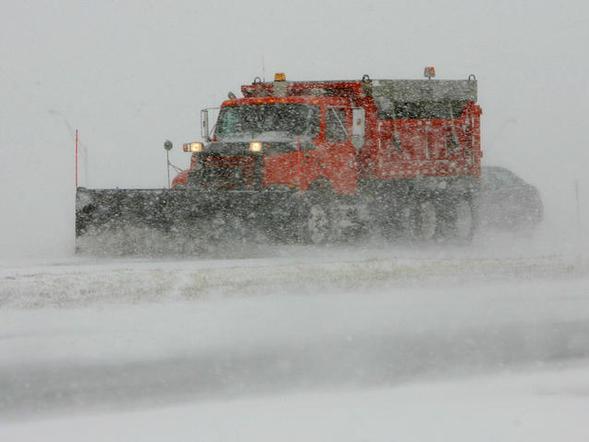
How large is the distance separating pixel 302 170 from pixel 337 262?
2.11 meters

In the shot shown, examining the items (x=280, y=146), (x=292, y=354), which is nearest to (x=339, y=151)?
(x=280, y=146)

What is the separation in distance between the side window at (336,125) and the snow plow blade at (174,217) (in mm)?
1466

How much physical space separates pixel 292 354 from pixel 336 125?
749 cm

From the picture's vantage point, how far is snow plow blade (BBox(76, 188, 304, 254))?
41.2 feet

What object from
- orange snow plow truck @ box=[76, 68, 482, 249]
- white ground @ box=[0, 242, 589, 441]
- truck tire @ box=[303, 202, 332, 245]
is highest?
orange snow plow truck @ box=[76, 68, 482, 249]

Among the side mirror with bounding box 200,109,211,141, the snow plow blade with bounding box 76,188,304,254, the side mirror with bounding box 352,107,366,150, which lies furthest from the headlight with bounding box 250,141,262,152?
the side mirror with bounding box 352,107,366,150

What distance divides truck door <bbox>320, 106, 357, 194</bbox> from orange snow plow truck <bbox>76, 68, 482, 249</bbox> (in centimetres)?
2

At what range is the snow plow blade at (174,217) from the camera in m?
12.6

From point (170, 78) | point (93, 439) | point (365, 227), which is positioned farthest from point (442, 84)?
point (170, 78)

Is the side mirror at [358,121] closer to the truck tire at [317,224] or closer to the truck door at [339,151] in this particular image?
the truck door at [339,151]

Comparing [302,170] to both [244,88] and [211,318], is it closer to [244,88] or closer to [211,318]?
[244,88]

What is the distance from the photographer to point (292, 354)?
6.72 meters

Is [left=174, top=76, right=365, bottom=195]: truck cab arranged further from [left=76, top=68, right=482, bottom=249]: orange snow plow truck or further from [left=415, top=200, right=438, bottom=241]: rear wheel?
[left=415, top=200, right=438, bottom=241]: rear wheel

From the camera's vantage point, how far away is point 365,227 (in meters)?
14.6
